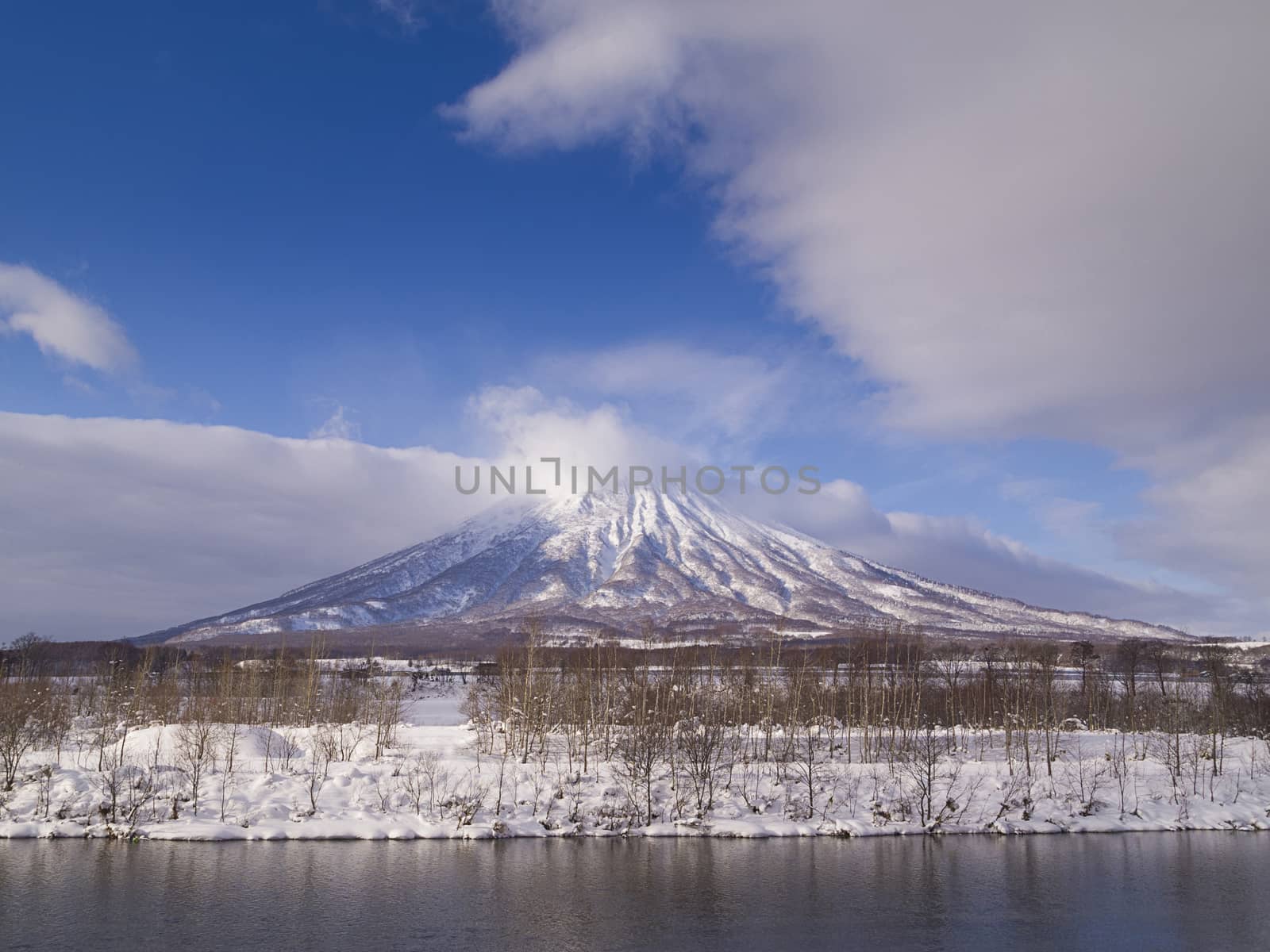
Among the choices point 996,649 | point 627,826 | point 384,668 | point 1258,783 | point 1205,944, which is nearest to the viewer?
point 1205,944

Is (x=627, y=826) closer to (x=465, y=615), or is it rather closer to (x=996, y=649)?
(x=996, y=649)

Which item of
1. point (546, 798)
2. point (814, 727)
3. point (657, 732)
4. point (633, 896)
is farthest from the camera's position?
point (814, 727)

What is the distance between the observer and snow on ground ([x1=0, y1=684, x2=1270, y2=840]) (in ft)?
93.3

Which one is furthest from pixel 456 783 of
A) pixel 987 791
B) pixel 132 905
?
pixel 987 791

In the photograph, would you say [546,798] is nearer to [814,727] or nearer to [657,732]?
[657,732]

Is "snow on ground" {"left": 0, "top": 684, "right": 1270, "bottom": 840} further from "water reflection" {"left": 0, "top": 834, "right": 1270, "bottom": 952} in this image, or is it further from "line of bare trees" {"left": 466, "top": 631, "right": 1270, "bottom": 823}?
"water reflection" {"left": 0, "top": 834, "right": 1270, "bottom": 952}

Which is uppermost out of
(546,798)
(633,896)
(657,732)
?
(657,732)

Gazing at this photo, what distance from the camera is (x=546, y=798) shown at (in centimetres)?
3150

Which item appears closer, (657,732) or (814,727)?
(657,732)

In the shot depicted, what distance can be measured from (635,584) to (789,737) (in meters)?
157

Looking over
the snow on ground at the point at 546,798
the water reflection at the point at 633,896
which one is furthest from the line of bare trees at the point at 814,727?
the water reflection at the point at 633,896

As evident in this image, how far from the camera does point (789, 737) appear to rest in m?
37.9

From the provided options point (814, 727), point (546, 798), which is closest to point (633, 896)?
point (546, 798)

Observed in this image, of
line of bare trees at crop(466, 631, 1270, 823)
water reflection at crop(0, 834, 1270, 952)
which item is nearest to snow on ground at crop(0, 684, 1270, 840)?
line of bare trees at crop(466, 631, 1270, 823)
